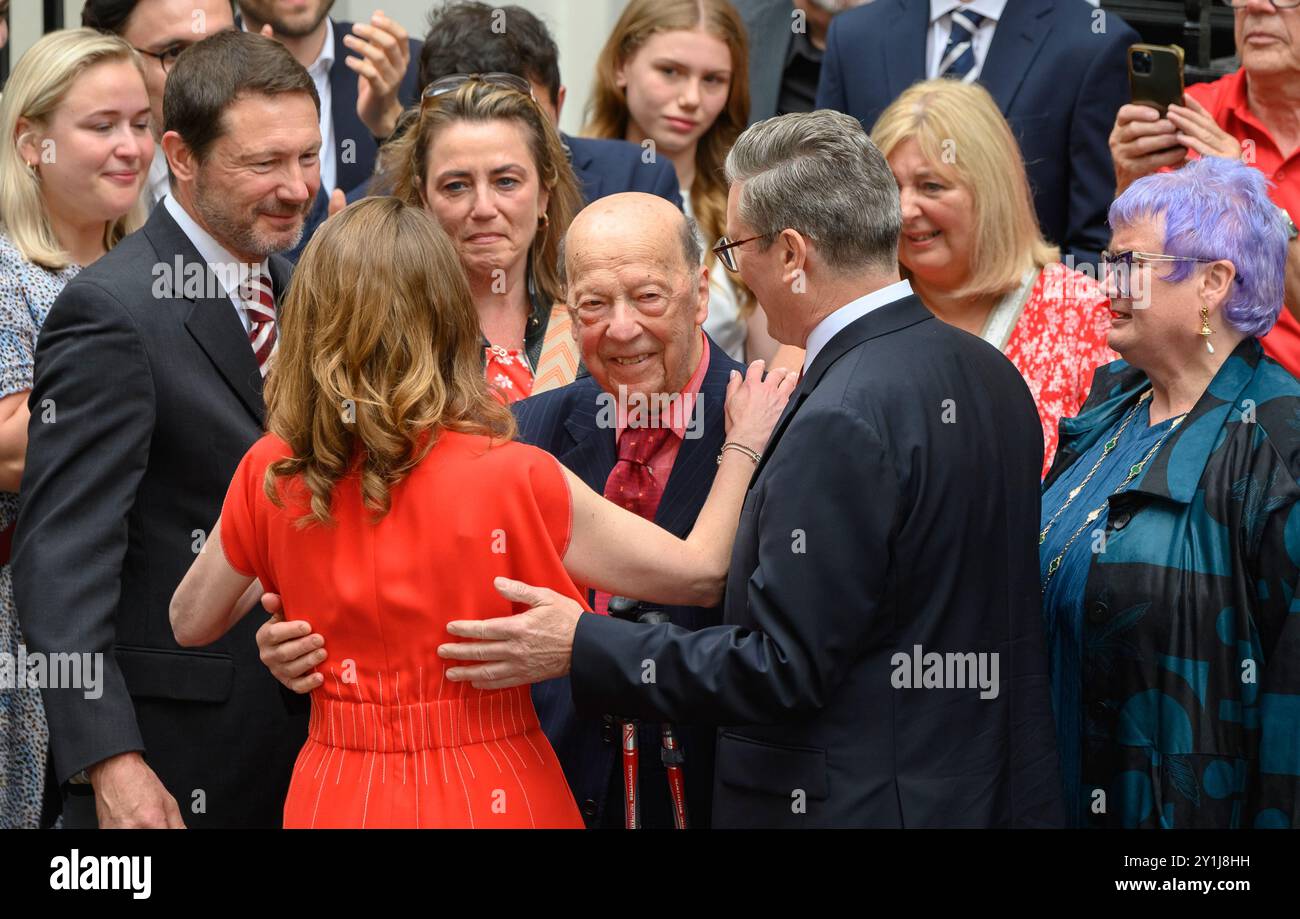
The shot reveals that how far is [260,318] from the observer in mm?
3531

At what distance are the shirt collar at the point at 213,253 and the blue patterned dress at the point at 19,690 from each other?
66cm

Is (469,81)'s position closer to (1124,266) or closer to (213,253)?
(213,253)

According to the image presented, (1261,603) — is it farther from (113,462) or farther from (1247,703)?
(113,462)

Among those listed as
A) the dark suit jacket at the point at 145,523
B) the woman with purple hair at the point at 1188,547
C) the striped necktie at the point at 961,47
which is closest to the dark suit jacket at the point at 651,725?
the dark suit jacket at the point at 145,523

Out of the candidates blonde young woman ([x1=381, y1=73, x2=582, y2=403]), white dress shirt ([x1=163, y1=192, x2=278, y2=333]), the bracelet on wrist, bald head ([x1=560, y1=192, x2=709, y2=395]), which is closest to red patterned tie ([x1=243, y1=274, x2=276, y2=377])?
white dress shirt ([x1=163, y1=192, x2=278, y2=333])

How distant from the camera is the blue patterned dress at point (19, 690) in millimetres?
3986

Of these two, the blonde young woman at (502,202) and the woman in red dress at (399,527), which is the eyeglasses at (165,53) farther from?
the woman in red dress at (399,527)

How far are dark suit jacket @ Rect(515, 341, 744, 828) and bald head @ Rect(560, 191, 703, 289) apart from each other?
26cm

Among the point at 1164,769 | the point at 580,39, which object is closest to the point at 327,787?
the point at 1164,769

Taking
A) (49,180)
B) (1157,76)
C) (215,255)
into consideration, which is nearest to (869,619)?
(215,255)

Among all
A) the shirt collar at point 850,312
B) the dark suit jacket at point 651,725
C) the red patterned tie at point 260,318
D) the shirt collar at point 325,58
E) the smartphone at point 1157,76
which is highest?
the shirt collar at point 325,58

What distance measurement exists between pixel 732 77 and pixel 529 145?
144 centimetres

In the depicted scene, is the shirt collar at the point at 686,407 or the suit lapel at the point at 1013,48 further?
the suit lapel at the point at 1013,48

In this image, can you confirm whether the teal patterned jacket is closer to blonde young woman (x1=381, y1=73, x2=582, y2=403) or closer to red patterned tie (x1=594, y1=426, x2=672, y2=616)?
red patterned tie (x1=594, y1=426, x2=672, y2=616)
